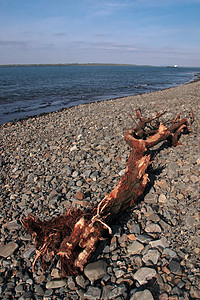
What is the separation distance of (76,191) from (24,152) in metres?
3.93

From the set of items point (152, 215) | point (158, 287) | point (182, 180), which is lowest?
point (158, 287)

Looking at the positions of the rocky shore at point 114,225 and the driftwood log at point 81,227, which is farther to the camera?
the driftwood log at point 81,227

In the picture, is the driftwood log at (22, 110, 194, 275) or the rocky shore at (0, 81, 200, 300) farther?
the driftwood log at (22, 110, 194, 275)

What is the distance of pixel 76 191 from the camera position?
5.59 meters

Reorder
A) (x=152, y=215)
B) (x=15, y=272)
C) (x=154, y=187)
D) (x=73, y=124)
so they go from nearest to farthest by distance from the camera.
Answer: (x=15, y=272) → (x=152, y=215) → (x=154, y=187) → (x=73, y=124)

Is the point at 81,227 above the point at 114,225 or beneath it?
above

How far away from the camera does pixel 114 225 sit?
4207 millimetres

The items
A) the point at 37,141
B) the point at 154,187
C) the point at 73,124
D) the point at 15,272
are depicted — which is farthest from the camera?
the point at 73,124

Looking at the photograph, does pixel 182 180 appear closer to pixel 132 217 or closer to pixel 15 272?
pixel 132 217

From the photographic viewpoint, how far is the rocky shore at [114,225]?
3.14 meters

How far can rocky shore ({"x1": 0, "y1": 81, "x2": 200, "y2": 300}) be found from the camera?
3141 mm

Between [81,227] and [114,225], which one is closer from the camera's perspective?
[81,227]

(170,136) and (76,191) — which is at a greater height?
(170,136)

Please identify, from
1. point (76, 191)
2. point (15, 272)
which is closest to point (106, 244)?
point (15, 272)
